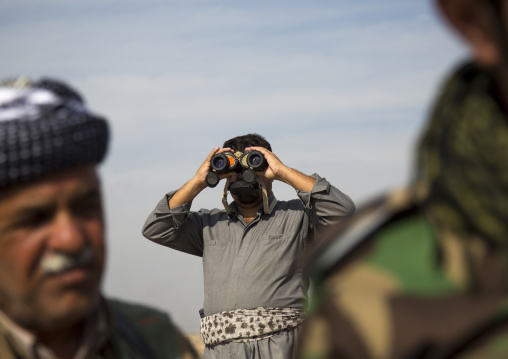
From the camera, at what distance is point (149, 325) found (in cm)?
224

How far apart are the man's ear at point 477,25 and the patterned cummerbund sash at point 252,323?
16.3 ft

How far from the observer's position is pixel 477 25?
1212mm

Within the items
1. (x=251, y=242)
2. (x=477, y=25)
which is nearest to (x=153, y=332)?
(x=477, y=25)

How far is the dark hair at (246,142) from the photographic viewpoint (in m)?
7.22

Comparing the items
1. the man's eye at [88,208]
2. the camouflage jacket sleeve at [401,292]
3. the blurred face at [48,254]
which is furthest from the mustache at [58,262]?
the camouflage jacket sleeve at [401,292]

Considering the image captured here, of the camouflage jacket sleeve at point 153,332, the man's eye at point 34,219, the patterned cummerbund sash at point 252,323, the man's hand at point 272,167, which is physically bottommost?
the patterned cummerbund sash at point 252,323

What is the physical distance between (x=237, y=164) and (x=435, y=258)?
5.60 m

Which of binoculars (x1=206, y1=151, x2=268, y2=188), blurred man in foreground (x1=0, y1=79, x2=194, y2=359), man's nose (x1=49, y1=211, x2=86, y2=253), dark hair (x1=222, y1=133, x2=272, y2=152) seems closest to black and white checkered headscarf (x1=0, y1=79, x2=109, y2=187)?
blurred man in foreground (x1=0, y1=79, x2=194, y2=359)

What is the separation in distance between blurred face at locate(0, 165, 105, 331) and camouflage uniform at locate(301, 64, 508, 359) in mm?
717

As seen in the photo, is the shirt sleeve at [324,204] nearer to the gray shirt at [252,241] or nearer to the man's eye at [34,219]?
the gray shirt at [252,241]

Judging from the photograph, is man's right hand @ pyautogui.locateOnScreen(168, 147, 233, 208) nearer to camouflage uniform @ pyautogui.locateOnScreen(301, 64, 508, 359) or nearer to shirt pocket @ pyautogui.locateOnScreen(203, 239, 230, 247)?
shirt pocket @ pyautogui.locateOnScreen(203, 239, 230, 247)

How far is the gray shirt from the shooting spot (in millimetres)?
6152

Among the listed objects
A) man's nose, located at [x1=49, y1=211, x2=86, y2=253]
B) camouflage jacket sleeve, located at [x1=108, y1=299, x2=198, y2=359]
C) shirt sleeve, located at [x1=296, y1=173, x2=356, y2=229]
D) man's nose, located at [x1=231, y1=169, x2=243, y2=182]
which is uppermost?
man's nose, located at [x1=49, y1=211, x2=86, y2=253]

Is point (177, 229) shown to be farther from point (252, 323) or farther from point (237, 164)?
point (252, 323)
